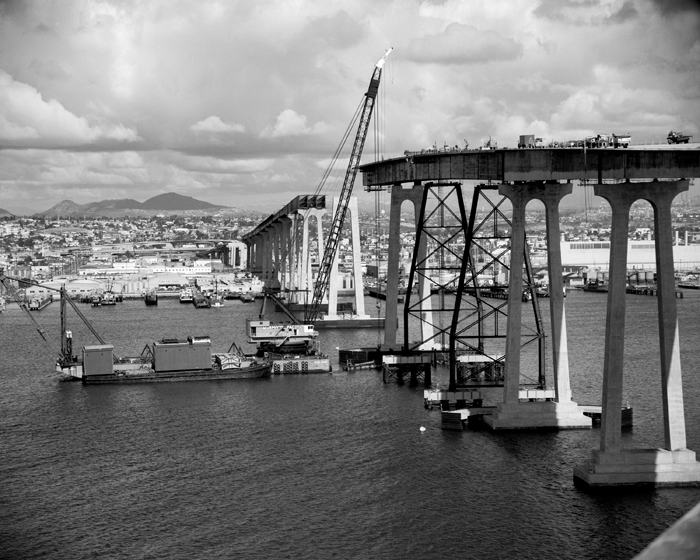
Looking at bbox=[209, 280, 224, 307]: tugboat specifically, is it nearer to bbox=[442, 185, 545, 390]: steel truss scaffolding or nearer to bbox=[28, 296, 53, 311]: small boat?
bbox=[28, 296, 53, 311]: small boat

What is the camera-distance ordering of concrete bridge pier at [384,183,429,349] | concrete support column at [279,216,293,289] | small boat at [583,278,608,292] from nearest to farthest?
concrete bridge pier at [384,183,429,349] < concrete support column at [279,216,293,289] < small boat at [583,278,608,292]

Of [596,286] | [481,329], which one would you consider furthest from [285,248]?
[481,329]

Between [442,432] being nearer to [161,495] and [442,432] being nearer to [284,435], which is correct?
[284,435]

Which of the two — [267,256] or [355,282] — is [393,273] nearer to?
[355,282]

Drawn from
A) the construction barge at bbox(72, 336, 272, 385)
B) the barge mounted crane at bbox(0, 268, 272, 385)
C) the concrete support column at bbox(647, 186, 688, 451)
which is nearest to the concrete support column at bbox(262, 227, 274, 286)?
the barge mounted crane at bbox(0, 268, 272, 385)

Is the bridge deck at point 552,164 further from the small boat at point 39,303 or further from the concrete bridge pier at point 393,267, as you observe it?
the small boat at point 39,303
